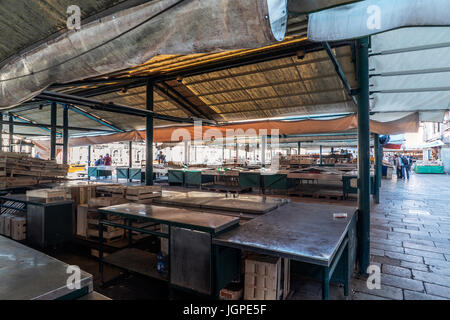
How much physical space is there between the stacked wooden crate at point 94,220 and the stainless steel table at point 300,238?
2759mm

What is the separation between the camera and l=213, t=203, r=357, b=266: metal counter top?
2088 mm

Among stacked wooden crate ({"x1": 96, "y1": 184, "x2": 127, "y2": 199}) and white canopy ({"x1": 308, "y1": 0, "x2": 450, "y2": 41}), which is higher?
white canopy ({"x1": 308, "y1": 0, "x2": 450, "y2": 41})

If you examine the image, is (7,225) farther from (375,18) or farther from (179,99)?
(179,99)

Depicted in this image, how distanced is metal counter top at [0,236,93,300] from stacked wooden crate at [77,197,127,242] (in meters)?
2.54

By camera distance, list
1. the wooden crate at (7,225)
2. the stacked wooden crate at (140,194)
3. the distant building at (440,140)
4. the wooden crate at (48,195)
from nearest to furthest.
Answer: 1. the stacked wooden crate at (140,194)
2. the wooden crate at (48,195)
3. the wooden crate at (7,225)
4. the distant building at (440,140)

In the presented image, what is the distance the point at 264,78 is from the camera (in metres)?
8.36

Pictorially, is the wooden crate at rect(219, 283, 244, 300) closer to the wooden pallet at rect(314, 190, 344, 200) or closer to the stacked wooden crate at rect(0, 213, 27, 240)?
the stacked wooden crate at rect(0, 213, 27, 240)

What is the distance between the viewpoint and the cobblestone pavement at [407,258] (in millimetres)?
3098

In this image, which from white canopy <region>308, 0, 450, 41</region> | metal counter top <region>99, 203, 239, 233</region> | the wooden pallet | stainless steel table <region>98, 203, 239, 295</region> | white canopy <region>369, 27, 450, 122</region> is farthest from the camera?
the wooden pallet

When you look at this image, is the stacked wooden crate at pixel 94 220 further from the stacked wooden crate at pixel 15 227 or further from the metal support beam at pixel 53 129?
the metal support beam at pixel 53 129

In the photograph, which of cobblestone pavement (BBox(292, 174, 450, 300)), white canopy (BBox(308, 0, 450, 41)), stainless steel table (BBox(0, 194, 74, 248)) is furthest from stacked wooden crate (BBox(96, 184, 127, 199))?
white canopy (BBox(308, 0, 450, 41))

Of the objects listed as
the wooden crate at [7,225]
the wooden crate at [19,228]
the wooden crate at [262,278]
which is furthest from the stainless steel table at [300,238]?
the wooden crate at [7,225]

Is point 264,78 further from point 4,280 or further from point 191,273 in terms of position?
point 4,280

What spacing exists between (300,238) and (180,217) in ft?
4.65
